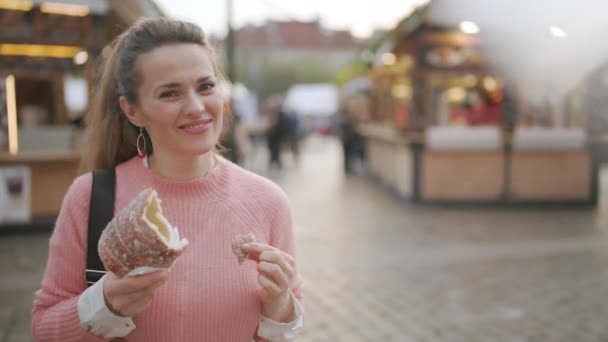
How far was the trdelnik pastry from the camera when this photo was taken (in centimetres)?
143

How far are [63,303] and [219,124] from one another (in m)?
0.62

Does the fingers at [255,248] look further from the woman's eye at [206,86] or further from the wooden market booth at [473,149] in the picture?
the wooden market booth at [473,149]

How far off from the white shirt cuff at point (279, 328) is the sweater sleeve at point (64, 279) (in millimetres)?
445

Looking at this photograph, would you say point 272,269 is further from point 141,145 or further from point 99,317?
point 141,145

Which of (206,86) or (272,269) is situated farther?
(206,86)

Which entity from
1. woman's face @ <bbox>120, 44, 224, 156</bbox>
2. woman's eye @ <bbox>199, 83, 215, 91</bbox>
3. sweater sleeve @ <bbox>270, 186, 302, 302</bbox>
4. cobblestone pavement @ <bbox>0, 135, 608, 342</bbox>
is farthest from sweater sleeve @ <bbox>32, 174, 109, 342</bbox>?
cobblestone pavement @ <bbox>0, 135, 608, 342</bbox>

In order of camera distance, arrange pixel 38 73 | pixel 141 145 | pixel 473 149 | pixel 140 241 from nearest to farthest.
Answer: pixel 140 241 < pixel 141 145 < pixel 38 73 < pixel 473 149

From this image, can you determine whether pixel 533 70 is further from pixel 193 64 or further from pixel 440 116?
pixel 440 116

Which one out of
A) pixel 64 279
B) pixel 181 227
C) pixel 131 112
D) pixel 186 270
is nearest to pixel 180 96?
pixel 131 112

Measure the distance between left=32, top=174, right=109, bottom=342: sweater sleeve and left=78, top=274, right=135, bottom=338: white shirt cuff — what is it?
74 millimetres

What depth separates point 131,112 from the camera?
182cm

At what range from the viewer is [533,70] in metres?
3.19

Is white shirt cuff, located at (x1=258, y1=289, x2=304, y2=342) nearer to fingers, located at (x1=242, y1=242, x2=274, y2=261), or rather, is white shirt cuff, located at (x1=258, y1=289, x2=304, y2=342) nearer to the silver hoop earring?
fingers, located at (x1=242, y1=242, x2=274, y2=261)

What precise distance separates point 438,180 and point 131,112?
10060 mm
